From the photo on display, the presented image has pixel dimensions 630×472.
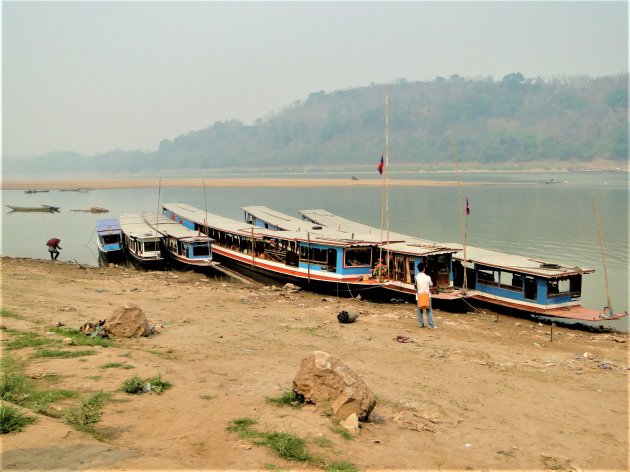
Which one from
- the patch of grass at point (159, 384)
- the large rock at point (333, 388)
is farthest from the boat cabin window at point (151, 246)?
the large rock at point (333, 388)

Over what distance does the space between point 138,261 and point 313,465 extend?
80.8 ft

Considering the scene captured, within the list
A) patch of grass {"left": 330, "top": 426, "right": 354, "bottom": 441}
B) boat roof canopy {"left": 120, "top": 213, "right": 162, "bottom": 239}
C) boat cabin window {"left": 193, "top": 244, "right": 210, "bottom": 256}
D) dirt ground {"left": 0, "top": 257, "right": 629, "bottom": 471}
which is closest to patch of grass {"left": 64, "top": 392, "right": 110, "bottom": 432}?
dirt ground {"left": 0, "top": 257, "right": 629, "bottom": 471}

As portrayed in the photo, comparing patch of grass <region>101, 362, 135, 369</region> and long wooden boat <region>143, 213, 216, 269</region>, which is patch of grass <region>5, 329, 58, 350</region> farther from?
long wooden boat <region>143, 213, 216, 269</region>

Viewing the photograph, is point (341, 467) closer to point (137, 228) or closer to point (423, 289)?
point (423, 289)

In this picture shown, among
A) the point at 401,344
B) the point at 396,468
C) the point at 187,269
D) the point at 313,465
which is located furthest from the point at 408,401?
the point at 187,269

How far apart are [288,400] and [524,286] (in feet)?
43.9

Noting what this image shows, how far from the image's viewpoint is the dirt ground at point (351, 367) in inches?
280

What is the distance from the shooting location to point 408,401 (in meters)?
10.1

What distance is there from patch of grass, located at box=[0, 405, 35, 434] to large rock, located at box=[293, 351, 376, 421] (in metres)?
4.12

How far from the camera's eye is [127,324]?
13.1m

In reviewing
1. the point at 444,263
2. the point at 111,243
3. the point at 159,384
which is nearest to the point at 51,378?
the point at 159,384

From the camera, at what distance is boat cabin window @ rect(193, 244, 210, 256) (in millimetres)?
27797

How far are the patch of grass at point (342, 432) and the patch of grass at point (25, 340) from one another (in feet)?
24.4

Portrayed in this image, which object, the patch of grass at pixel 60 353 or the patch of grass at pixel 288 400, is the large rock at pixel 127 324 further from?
the patch of grass at pixel 288 400
